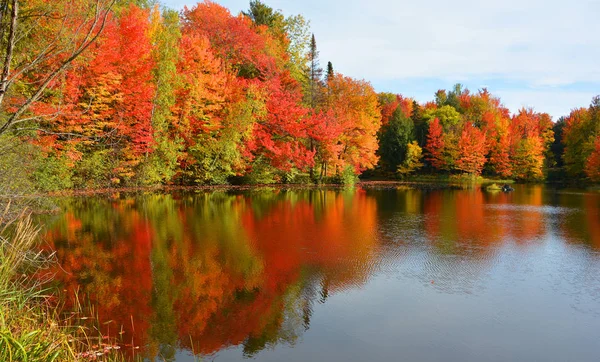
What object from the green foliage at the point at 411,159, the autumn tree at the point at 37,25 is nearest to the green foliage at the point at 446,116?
the green foliage at the point at 411,159

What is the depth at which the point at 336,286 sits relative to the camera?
7688 millimetres

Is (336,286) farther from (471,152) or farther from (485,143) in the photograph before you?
(485,143)

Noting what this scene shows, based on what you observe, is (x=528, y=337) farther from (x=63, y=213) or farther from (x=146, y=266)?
(x=63, y=213)

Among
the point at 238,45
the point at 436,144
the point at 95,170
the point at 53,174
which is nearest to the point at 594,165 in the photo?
the point at 436,144

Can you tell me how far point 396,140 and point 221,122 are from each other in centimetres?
2394

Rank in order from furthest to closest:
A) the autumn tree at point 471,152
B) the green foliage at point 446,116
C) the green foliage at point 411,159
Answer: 1. the green foliage at point 446,116
2. the green foliage at point 411,159
3. the autumn tree at point 471,152

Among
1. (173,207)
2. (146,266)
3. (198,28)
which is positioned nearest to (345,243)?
(146,266)

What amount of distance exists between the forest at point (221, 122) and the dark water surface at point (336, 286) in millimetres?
4748

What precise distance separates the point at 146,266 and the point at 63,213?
805cm

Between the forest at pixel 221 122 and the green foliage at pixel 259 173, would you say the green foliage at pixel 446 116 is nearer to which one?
the forest at pixel 221 122

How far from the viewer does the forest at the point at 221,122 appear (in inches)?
744

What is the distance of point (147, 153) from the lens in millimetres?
23391

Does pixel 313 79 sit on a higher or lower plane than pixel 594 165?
higher

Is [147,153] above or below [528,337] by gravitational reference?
above
